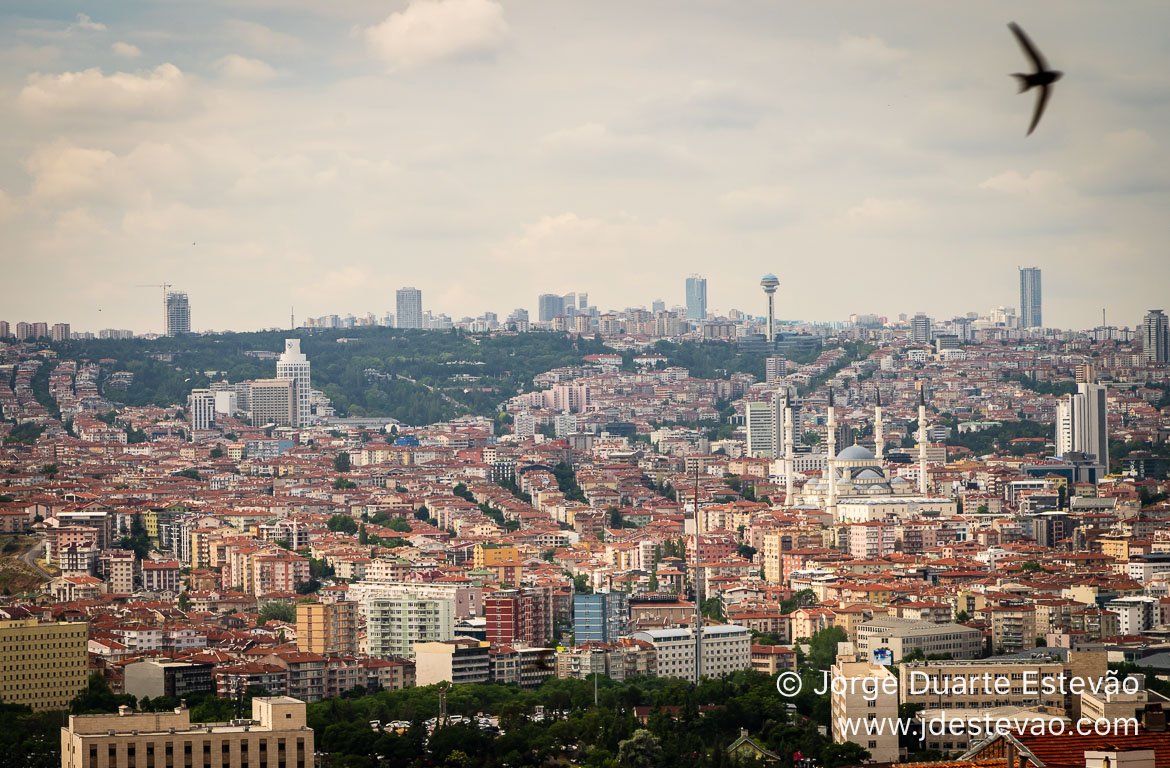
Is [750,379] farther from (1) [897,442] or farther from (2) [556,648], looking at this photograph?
(2) [556,648]

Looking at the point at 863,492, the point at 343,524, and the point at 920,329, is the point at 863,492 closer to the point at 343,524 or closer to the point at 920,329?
the point at 343,524

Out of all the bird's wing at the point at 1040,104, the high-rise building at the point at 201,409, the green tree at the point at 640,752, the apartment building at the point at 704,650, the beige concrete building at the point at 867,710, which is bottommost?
the apartment building at the point at 704,650

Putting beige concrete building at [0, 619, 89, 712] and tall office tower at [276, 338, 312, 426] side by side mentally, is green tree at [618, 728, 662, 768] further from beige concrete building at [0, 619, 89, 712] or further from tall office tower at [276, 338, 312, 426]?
tall office tower at [276, 338, 312, 426]

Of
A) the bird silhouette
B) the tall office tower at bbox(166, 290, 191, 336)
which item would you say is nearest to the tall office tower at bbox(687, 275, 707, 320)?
the tall office tower at bbox(166, 290, 191, 336)

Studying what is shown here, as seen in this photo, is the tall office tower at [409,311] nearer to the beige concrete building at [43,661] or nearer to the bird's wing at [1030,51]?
the beige concrete building at [43,661]

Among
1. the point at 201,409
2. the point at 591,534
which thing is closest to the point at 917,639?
the point at 591,534

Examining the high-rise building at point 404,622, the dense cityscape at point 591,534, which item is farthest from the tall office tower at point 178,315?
the high-rise building at point 404,622

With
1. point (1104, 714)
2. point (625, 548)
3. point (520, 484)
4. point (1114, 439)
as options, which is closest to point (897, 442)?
point (1114, 439)
